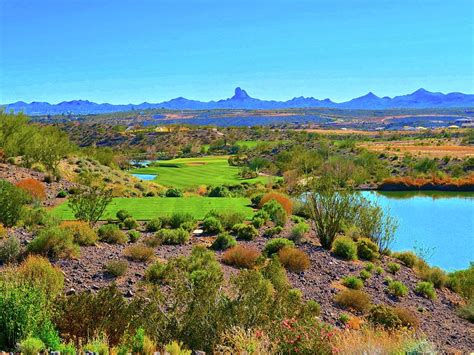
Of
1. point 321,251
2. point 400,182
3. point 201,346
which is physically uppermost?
point 201,346

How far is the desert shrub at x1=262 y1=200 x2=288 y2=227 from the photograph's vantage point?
20.0 metres

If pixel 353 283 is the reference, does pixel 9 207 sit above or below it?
above

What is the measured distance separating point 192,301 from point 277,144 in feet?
214

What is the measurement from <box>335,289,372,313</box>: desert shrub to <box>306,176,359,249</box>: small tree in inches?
182

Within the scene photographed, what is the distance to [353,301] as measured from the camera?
12.7m

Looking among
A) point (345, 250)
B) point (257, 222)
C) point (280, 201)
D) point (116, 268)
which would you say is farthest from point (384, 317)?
point (280, 201)

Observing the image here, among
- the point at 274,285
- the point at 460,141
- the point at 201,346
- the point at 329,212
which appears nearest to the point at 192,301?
the point at 201,346

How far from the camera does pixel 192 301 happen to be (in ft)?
26.7

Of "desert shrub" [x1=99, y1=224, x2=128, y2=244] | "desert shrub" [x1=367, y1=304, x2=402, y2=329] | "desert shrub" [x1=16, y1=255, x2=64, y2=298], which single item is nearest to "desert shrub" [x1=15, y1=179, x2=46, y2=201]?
"desert shrub" [x1=99, y1=224, x2=128, y2=244]

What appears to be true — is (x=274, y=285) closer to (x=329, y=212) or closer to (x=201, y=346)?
(x=201, y=346)

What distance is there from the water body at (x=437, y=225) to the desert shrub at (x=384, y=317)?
9340mm

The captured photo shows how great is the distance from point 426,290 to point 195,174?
35.9 meters

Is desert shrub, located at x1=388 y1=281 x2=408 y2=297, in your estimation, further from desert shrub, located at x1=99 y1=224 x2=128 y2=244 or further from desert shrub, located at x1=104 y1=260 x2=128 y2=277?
desert shrub, located at x1=99 y1=224 x2=128 y2=244

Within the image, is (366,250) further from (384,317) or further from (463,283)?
(384,317)
